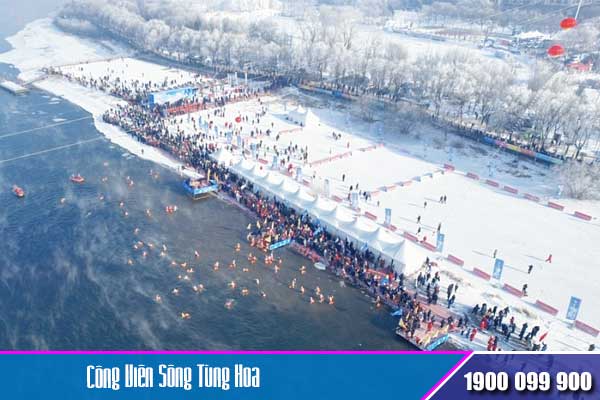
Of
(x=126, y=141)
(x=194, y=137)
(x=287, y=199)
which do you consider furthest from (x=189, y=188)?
(x=126, y=141)

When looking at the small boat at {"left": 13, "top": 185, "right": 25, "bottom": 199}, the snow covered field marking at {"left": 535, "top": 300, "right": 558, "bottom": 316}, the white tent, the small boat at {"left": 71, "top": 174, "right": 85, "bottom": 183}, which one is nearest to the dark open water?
the small boat at {"left": 13, "top": 185, "right": 25, "bottom": 199}

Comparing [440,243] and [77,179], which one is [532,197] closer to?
[440,243]

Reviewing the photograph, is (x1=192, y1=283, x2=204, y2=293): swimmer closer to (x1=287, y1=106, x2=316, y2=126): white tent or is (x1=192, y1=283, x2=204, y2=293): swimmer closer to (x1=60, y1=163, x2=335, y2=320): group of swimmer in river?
(x1=60, y1=163, x2=335, y2=320): group of swimmer in river

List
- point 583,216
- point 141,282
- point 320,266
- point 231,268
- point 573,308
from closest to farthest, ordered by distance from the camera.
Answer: point 573,308 < point 141,282 < point 231,268 < point 320,266 < point 583,216

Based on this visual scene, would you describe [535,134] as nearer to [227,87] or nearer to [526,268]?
[526,268]

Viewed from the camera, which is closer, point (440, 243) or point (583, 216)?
point (440, 243)

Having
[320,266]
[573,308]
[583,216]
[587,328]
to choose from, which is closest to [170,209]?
[320,266]
